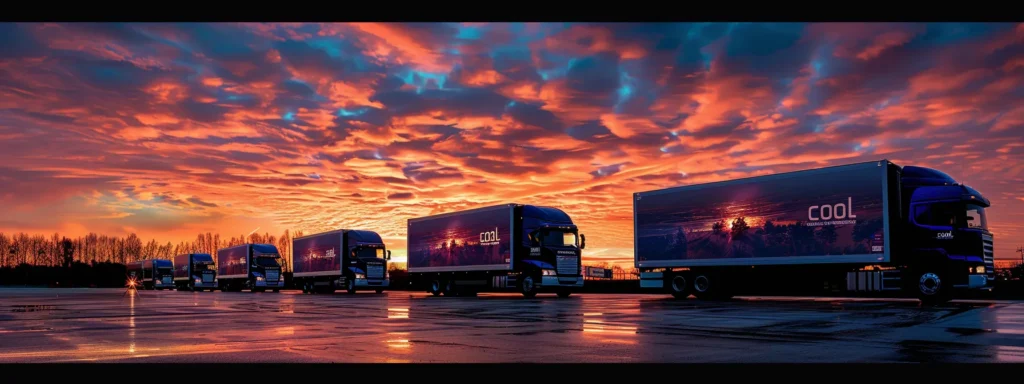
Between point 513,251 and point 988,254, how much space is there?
17648 millimetres

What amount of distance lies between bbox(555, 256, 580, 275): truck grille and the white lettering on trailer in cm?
1166

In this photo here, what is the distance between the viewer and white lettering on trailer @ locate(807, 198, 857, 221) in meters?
24.9

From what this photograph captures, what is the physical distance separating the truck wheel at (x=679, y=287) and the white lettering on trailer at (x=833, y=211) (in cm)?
579

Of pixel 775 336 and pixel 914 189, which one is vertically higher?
pixel 914 189

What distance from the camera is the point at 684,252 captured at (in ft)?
98.4

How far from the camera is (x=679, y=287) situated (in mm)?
30641

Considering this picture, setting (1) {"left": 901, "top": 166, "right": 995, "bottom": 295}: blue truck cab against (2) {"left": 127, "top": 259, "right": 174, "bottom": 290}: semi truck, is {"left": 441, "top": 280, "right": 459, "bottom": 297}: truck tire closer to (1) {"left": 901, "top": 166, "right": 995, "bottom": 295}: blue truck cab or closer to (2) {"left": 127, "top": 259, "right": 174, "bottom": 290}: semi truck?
(1) {"left": 901, "top": 166, "right": 995, "bottom": 295}: blue truck cab

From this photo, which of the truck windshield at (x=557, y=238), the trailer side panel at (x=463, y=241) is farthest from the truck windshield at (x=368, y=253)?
the truck windshield at (x=557, y=238)

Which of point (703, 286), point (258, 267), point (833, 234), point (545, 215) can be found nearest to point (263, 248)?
point (258, 267)

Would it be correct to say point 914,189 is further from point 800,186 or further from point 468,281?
point 468,281

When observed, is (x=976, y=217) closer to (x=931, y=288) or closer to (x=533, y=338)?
(x=931, y=288)

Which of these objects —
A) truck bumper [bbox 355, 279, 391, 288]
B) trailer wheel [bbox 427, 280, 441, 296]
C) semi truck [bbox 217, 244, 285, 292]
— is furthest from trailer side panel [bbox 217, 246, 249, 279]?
trailer wheel [bbox 427, 280, 441, 296]

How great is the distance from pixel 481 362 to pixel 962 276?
63.5ft
